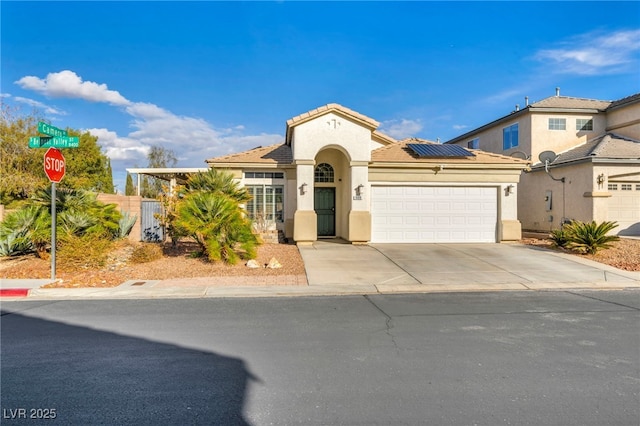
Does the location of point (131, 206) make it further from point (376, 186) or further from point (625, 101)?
point (625, 101)

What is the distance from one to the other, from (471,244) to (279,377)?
13.6 m

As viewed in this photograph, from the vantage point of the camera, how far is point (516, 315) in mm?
A: 6957

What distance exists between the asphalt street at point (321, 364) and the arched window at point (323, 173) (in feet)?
35.7

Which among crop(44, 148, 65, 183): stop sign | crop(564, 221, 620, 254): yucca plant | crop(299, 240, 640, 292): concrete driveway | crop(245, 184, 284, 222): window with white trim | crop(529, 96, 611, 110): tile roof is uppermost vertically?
crop(529, 96, 611, 110): tile roof

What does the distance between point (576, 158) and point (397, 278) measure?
13.4 metres

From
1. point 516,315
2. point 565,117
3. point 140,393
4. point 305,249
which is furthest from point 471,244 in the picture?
point 140,393

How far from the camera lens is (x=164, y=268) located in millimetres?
11086

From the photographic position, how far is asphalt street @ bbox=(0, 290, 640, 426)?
142 inches

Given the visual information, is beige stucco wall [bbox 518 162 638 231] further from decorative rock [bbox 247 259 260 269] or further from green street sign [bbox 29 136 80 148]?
green street sign [bbox 29 136 80 148]

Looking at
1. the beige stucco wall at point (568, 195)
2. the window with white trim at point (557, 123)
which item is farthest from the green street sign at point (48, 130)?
the window with white trim at point (557, 123)

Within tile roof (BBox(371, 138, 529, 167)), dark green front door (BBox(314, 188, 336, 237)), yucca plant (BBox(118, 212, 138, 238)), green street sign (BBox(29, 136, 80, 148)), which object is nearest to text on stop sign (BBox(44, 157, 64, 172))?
green street sign (BBox(29, 136, 80, 148))

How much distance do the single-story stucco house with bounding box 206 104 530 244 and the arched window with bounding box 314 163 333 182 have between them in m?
0.23

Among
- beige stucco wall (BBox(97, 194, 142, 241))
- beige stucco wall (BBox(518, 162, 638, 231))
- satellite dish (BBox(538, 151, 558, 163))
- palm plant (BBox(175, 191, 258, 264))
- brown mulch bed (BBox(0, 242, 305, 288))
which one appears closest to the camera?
brown mulch bed (BBox(0, 242, 305, 288))

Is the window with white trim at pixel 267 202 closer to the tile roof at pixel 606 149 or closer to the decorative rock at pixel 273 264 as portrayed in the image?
the decorative rock at pixel 273 264
